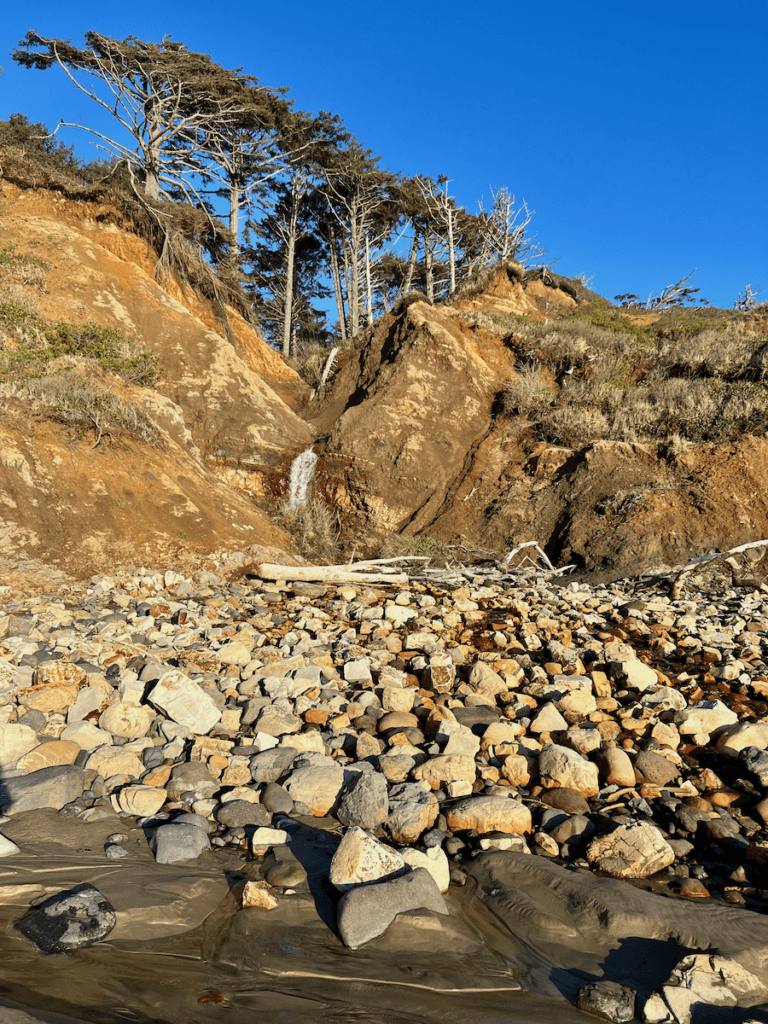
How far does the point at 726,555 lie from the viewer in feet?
25.2

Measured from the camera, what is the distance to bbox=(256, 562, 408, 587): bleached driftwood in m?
7.65

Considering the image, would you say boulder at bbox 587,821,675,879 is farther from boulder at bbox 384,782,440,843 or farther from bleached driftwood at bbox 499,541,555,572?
bleached driftwood at bbox 499,541,555,572

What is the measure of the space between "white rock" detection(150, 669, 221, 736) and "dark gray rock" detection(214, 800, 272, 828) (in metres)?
0.82

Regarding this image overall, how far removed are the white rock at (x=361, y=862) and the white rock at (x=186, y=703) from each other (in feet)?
5.43

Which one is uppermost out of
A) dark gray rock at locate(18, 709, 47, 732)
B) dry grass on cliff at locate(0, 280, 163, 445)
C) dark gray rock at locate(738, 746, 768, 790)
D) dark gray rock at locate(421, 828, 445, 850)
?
dry grass on cliff at locate(0, 280, 163, 445)

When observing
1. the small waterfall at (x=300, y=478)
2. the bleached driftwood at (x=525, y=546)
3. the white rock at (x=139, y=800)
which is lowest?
the white rock at (x=139, y=800)

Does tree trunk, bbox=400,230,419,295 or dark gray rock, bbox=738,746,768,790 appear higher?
tree trunk, bbox=400,230,419,295

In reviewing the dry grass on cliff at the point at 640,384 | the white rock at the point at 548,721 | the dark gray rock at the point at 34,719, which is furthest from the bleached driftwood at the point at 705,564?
the dark gray rock at the point at 34,719

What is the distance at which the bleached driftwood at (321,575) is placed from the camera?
7.65m

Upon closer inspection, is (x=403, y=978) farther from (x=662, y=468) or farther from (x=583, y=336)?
(x=583, y=336)

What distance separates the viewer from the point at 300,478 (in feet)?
38.8

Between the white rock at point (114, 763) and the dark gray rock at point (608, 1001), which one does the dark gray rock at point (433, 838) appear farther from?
the white rock at point (114, 763)

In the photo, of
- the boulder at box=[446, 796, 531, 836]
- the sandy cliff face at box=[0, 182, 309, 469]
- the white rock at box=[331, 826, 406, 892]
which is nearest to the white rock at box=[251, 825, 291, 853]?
the white rock at box=[331, 826, 406, 892]

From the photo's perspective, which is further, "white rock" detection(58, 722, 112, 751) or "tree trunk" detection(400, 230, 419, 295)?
"tree trunk" detection(400, 230, 419, 295)
